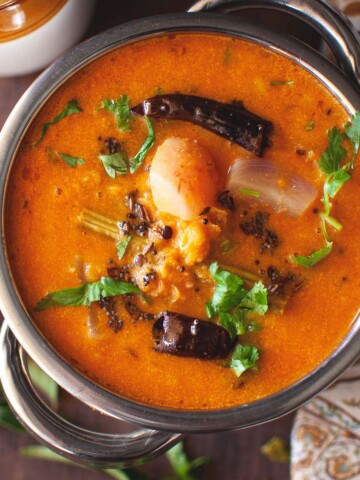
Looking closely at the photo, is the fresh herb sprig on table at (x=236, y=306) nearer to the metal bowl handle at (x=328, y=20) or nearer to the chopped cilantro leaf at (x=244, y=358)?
the chopped cilantro leaf at (x=244, y=358)

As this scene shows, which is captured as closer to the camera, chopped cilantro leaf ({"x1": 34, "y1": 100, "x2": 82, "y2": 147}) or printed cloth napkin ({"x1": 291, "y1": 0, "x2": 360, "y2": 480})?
chopped cilantro leaf ({"x1": 34, "y1": 100, "x2": 82, "y2": 147})

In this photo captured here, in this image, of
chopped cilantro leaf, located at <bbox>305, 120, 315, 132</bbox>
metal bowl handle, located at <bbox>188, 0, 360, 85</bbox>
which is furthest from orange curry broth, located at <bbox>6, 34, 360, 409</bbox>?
metal bowl handle, located at <bbox>188, 0, 360, 85</bbox>

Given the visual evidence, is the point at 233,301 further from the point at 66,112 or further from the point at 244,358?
the point at 66,112

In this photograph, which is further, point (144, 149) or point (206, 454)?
point (206, 454)

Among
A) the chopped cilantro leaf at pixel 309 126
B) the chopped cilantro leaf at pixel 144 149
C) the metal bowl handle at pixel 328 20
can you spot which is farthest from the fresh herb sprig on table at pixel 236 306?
the metal bowl handle at pixel 328 20

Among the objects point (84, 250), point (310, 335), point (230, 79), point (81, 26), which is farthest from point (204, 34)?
point (310, 335)

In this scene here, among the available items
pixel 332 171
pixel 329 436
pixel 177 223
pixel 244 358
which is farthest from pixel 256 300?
pixel 329 436

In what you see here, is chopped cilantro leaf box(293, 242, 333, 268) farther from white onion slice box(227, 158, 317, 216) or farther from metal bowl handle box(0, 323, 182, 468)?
metal bowl handle box(0, 323, 182, 468)
